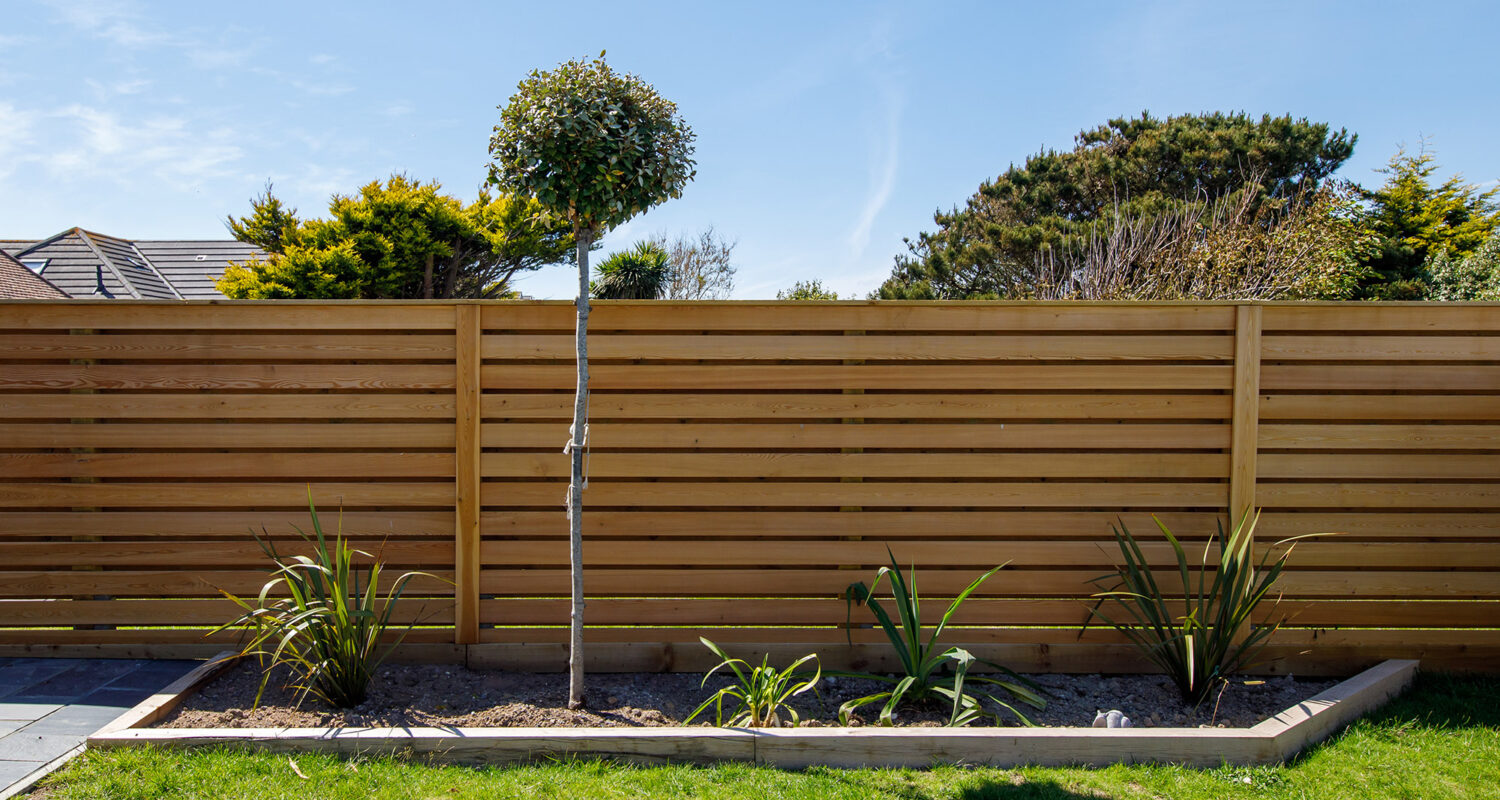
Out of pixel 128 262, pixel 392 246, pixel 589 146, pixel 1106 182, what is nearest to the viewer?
pixel 589 146

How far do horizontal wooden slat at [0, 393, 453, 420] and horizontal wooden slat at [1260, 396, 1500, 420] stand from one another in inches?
142

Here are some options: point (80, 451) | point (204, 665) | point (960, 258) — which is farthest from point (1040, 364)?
point (960, 258)

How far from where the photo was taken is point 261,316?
306 centimetres

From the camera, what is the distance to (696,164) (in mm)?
2785

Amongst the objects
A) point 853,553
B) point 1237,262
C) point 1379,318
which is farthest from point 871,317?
point 1237,262

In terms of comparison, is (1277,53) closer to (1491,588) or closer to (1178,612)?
(1491,588)

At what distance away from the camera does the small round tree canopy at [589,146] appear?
2520 millimetres

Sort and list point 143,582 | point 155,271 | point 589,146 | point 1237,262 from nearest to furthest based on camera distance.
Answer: point 589,146 < point 143,582 < point 1237,262 < point 155,271

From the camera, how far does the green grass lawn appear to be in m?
2.09

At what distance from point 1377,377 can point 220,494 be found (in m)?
5.06

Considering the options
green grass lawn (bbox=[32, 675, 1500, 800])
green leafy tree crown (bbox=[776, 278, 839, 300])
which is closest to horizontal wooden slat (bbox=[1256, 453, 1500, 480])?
green grass lawn (bbox=[32, 675, 1500, 800])

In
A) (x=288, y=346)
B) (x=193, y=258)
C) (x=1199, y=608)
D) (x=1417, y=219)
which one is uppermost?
(x=1417, y=219)

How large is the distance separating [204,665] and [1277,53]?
10.9m

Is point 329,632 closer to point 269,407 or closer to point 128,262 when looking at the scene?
point 269,407
